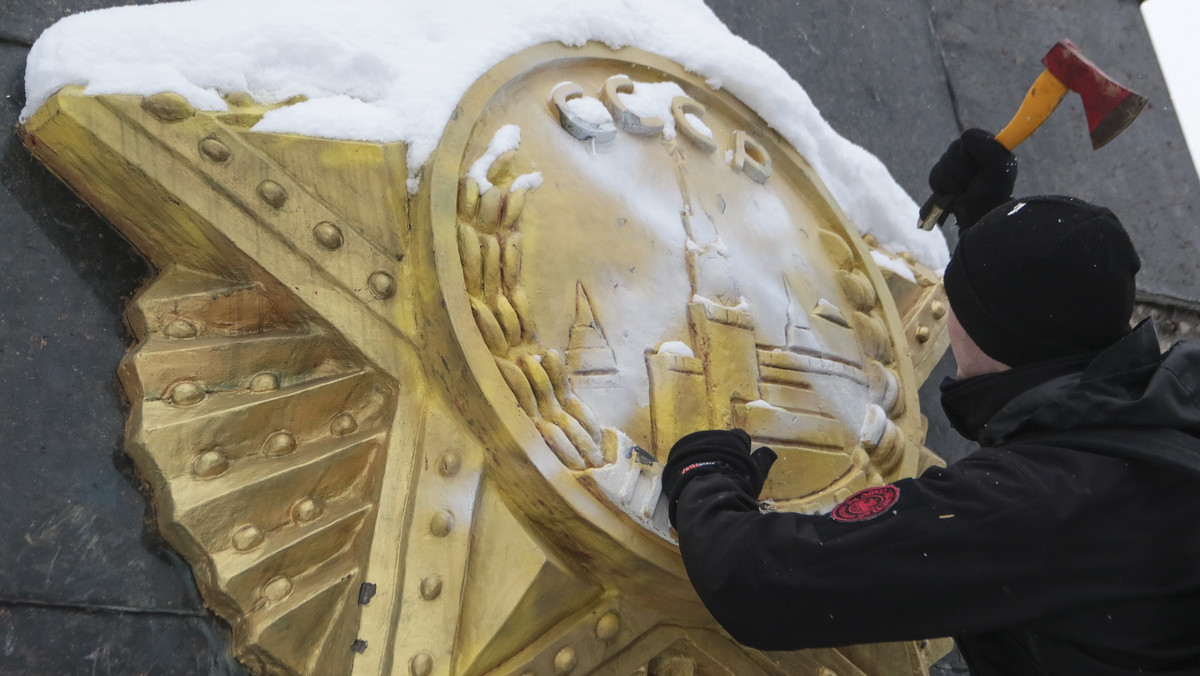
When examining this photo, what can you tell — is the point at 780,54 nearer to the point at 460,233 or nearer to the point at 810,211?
the point at 810,211

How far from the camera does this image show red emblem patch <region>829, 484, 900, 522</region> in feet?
3.01

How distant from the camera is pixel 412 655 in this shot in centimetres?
97

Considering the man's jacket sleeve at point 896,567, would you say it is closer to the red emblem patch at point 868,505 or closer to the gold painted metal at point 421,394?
the red emblem patch at point 868,505

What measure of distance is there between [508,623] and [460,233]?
419 millimetres

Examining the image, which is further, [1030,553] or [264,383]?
[264,383]

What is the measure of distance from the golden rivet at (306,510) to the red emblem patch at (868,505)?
541 mm

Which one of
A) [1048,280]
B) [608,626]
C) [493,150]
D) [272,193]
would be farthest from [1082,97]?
[272,193]

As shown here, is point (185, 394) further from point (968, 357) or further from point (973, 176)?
point (973, 176)

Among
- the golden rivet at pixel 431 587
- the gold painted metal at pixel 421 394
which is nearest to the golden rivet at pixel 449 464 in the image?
the gold painted metal at pixel 421 394

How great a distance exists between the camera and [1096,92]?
1376 millimetres

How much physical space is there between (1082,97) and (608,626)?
0.99 meters

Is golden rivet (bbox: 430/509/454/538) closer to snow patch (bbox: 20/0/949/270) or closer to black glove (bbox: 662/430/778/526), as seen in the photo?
black glove (bbox: 662/430/778/526)

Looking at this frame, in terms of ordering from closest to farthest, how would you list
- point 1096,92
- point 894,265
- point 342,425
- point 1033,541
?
1. point 1033,541
2. point 342,425
3. point 1096,92
4. point 894,265

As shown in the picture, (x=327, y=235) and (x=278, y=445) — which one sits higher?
(x=327, y=235)
